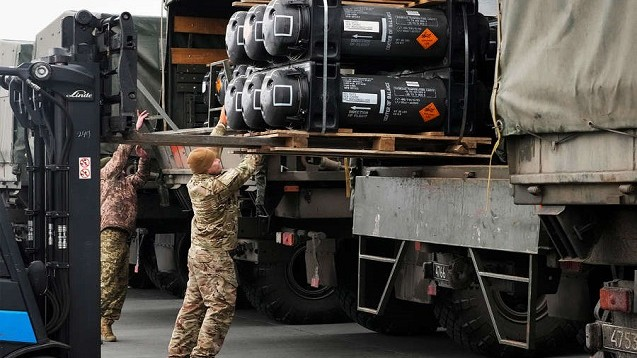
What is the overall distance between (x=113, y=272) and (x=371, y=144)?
409 cm

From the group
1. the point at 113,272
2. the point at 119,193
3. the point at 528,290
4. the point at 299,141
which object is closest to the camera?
the point at 528,290

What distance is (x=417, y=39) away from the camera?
885 cm

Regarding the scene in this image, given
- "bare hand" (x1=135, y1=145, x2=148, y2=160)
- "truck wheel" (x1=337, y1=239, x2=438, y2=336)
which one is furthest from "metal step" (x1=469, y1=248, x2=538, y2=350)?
"bare hand" (x1=135, y1=145, x2=148, y2=160)

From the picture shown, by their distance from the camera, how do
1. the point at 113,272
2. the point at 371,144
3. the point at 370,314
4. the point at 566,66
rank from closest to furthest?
the point at 566,66, the point at 371,144, the point at 113,272, the point at 370,314

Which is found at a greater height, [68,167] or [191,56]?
[191,56]

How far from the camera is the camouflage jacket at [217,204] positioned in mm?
9586

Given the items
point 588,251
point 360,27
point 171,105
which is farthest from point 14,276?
point 171,105

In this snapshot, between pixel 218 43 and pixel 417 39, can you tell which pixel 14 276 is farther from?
pixel 218 43

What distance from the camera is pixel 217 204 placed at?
9.69 meters

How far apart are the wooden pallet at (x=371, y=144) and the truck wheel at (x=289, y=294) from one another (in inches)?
163

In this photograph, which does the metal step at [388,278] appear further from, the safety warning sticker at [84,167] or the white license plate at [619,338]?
the white license plate at [619,338]

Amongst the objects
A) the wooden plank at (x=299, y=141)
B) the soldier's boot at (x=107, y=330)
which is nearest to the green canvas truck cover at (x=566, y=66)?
the wooden plank at (x=299, y=141)

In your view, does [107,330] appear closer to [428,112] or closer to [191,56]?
[191,56]

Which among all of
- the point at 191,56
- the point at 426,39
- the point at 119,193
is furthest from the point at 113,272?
the point at 426,39
